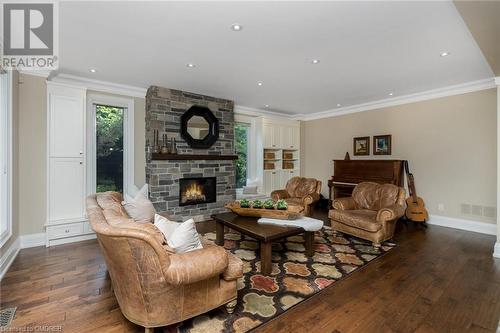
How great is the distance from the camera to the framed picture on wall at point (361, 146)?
5.72 meters

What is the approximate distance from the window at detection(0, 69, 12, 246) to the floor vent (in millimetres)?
1200

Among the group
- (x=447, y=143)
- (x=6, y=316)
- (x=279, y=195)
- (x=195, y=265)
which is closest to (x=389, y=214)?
(x=279, y=195)

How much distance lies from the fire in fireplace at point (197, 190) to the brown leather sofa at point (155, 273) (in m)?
2.96

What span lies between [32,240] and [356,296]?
4.49 metres

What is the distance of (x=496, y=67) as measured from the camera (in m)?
2.91

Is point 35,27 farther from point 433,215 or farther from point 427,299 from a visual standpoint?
point 433,215

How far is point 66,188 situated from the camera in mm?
3791

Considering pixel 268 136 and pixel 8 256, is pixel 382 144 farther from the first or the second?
pixel 8 256

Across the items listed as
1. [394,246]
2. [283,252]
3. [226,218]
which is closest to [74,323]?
[226,218]

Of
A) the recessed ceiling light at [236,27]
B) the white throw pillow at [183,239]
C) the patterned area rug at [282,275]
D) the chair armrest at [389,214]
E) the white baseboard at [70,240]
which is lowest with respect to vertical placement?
the patterned area rug at [282,275]

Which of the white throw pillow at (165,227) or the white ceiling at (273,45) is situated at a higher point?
the white ceiling at (273,45)

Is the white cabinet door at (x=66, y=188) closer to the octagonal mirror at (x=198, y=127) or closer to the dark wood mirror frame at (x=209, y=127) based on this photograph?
the dark wood mirror frame at (x=209, y=127)

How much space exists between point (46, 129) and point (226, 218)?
311cm

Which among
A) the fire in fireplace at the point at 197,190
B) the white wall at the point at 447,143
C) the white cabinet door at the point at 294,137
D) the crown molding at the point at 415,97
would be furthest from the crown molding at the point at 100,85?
the white wall at the point at 447,143
